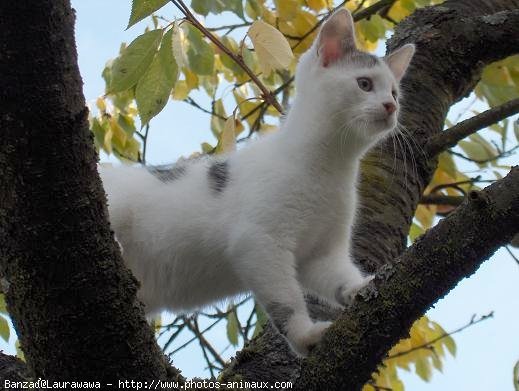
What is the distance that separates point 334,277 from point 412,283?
3.42 ft

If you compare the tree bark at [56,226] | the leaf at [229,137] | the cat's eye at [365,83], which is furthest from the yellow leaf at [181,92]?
the tree bark at [56,226]

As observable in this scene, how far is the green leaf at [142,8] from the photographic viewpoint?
92.1 inches

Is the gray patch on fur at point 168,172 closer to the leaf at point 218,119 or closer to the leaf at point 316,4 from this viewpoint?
the leaf at point 218,119

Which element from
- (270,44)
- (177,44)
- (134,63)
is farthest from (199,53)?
(134,63)

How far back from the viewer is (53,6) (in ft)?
5.39

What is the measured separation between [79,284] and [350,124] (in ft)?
5.19

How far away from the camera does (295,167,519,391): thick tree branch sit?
1.75 m

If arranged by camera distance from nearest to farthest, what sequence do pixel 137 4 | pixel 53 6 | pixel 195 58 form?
pixel 53 6 → pixel 137 4 → pixel 195 58

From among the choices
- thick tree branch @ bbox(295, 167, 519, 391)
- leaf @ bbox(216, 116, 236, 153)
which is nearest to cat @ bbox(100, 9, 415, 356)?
leaf @ bbox(216, 116, 236, 153)

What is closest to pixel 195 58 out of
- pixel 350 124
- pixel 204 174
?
pixel 204 174

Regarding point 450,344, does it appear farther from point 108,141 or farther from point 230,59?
point 108,141

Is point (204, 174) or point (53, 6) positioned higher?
point (204, 174)

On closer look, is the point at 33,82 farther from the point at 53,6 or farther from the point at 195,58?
the point at 195,58

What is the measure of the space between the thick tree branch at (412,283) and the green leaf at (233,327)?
187 cm
